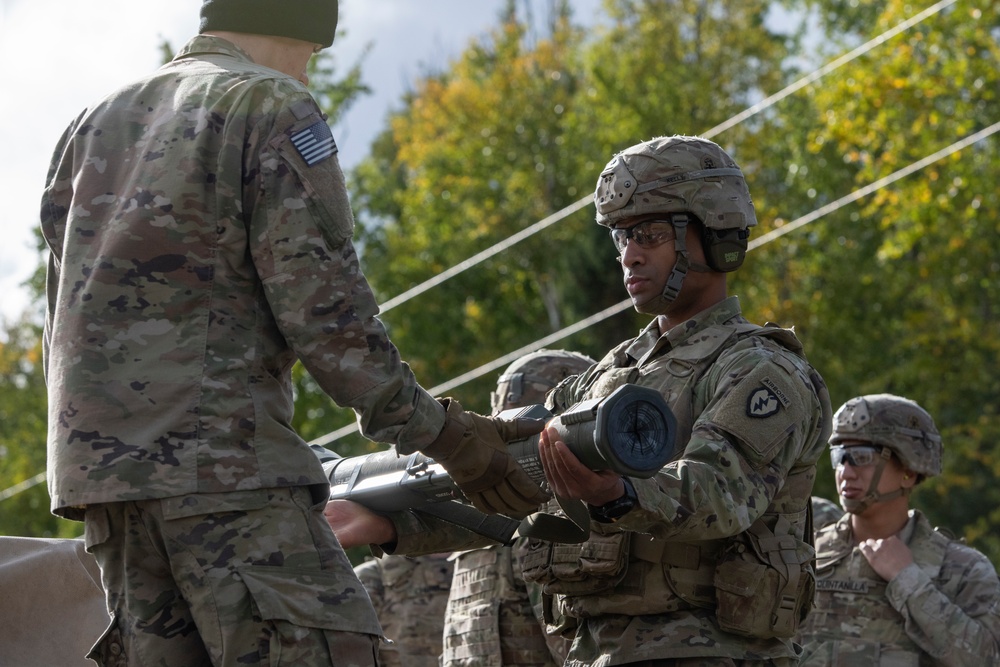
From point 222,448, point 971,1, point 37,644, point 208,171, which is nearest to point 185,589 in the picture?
point 222,448

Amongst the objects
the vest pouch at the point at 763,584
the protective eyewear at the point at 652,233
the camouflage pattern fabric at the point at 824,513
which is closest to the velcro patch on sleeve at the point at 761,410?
the vest pouch at the point at 763,584

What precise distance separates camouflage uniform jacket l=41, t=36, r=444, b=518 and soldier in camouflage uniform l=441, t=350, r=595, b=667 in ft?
10.5

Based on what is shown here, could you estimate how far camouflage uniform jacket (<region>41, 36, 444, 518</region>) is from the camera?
390 cm

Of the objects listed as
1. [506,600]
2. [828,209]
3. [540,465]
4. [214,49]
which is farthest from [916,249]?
[214,49]

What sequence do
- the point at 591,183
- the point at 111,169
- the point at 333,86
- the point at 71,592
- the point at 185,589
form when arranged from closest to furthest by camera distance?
the point at 185,589
the point at 111,169
the point at 71,592
the point at 333,86
the point at 591,183

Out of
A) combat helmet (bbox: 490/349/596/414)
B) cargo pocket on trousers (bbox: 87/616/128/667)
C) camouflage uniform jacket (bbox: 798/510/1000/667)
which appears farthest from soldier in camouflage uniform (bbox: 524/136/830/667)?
camouflage uniform jacket (bbox: 798/510/1000/667)

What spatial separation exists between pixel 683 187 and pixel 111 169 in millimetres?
2069

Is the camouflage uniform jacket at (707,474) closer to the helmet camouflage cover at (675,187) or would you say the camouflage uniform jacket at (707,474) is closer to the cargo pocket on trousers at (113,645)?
the helmet camouflage cover at (675,187)

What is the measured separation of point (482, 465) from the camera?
4211mm

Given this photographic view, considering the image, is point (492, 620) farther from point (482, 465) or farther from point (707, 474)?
point (482, 465)

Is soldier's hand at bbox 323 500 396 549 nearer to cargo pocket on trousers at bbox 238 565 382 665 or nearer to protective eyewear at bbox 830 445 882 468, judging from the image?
cargo pocket on trousers at bbox 238 565 382 665

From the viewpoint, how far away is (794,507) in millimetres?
5086

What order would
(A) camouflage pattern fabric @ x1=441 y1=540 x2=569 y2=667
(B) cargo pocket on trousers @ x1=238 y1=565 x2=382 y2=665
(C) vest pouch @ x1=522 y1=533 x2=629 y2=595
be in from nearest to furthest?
(B) cargo pocket on trousers @ x1=238 y1=565 x2=382 y2=665, (C) vest pouch @ x1=522 y1=533 x2=629 y2=595, (A) camouflage pattern fabric @ x1=441 y1=540 x2=569 y2=667

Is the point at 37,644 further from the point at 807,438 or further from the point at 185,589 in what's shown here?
the point at 807,438
